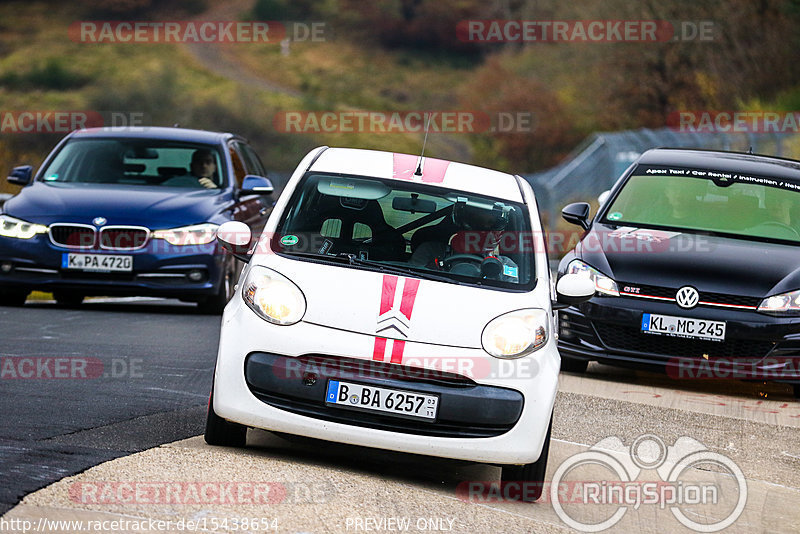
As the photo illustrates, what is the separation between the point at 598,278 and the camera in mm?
10797

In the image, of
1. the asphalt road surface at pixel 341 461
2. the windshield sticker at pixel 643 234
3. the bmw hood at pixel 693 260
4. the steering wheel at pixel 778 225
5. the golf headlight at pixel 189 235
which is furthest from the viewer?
the golf headlight at pixel 189 235

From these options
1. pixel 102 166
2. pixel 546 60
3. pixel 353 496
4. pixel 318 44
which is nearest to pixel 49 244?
pixel 102 166

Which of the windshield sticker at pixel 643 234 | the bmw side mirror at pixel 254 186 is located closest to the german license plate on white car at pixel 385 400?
the windshield sticker at pixel 643 234

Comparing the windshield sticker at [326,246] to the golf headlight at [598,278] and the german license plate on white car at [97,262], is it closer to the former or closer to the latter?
the golf headlight at [598,278]

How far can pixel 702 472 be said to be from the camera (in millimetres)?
8031

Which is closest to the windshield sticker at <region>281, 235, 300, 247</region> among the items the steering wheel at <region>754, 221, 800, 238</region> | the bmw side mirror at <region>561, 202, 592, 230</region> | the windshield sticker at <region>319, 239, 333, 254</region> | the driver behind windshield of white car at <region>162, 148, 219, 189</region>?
the windshield sticker at <region>319, 239, 333, 254</region>

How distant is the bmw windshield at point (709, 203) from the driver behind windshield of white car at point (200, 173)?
429cm

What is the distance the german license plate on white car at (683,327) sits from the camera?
34.2 feet

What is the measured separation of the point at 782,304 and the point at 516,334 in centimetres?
425

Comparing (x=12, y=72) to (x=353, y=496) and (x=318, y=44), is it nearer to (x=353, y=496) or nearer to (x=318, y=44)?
(x=318, y=44)

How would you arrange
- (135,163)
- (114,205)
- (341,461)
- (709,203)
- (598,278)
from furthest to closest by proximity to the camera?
(135,163) → (114,205) → (709,203) → (598,278) → (341,461)

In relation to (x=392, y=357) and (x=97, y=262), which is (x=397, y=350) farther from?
(x=97, y=262)

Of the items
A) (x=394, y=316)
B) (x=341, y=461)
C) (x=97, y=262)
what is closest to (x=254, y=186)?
(x=97, y=262)

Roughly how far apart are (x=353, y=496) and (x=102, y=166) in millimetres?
8701
